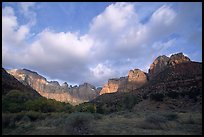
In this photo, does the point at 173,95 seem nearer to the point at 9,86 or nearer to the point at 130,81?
the point at 9,86

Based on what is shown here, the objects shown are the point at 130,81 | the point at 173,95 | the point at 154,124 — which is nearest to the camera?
the point at 154,124

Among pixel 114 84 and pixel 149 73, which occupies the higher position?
pixel 114 84

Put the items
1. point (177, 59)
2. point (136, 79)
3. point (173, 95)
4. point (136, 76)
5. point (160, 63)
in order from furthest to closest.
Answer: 1. point (136, 76)
2. point (136, 79)
3. point (160, 63)
4. point (177, 59)
5. point (173, 95)

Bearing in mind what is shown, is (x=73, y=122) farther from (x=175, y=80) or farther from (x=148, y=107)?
(x=175, y=80)

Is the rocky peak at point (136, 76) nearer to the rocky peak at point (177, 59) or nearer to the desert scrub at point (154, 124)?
the rocky peak at point (177, 59)

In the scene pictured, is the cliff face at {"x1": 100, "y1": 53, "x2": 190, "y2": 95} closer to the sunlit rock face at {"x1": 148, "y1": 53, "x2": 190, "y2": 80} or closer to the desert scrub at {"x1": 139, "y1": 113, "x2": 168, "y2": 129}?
the sunlit rock face at {"x1": 148, "y1": 53, "x2": 190, "y2": 80}

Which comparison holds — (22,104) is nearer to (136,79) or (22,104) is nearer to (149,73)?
(149,73)

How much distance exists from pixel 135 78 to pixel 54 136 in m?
134

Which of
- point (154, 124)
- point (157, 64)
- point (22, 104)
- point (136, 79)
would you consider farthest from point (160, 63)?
point (154, 124)

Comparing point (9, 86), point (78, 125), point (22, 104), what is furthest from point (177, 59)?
point (78, 125)

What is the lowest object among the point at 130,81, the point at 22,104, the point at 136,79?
the point at 22,104

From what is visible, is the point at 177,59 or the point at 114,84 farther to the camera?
the point at 114,84

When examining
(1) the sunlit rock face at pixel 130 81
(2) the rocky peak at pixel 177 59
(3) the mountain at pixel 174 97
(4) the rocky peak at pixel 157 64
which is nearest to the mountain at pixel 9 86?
(3) the mountain at pixel 174 97

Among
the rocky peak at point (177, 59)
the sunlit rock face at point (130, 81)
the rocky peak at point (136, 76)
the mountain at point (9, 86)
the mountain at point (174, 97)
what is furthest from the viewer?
the sunlit rock face at point (130, 81)
